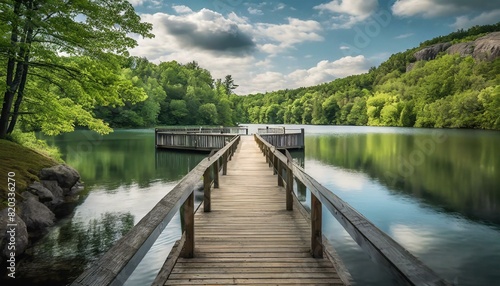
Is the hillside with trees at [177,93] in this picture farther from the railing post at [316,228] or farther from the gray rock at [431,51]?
the railing post at [316,228]

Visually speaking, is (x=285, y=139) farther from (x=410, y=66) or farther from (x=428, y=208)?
(x=410, y=66)

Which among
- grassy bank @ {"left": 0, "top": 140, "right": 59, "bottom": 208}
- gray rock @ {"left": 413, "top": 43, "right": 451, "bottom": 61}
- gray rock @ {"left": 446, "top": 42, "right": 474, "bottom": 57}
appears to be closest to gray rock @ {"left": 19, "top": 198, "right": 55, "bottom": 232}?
grassy bank @ {"left": 0, "top": 140, "right": 59, "bottom": 208}

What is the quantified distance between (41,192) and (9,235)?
3.64 m

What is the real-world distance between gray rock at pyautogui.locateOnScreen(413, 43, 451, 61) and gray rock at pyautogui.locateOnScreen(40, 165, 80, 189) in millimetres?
159525

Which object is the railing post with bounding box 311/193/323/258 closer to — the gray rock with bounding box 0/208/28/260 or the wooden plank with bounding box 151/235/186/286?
the wooden plank with bounding box 151/235/186/286

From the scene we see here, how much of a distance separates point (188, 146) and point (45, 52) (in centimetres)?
1710

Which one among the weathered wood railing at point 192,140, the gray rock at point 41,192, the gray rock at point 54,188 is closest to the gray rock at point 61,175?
the gray rock at point 54,188

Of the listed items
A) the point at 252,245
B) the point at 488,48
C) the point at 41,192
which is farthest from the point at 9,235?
the point at 488,48

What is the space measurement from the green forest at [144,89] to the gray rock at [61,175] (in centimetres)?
225

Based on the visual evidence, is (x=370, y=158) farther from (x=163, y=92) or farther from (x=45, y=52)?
(x=163, y=92)

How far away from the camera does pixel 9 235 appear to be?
6.70 m

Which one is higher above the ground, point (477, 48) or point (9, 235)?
point (477, 48)

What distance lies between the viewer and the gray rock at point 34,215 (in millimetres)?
8484

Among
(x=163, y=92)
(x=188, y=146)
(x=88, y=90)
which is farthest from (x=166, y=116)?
(x=88, y=90)
